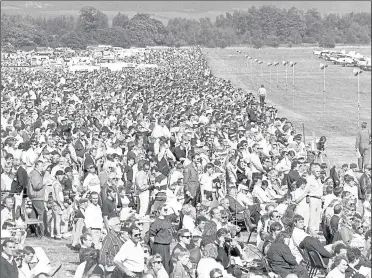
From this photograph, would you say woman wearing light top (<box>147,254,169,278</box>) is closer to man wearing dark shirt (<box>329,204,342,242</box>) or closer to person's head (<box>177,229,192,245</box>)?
person's head (<box>177,229,192,245</box>)

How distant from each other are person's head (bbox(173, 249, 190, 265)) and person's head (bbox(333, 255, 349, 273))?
164 cm

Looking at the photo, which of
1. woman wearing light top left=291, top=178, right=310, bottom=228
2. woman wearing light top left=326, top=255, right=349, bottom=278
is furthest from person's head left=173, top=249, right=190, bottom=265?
woman wearing light top left=291, top=178, right=310, bottom=228

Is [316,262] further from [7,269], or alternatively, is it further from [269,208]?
[7,269]

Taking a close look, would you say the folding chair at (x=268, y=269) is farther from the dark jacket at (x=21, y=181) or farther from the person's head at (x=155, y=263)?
the dark jacket at (x=21, y=181)

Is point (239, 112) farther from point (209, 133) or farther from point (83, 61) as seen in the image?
point (83, 61)

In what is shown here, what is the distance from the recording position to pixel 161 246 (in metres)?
10.6

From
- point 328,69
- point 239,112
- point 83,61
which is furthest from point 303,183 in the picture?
point 83,61

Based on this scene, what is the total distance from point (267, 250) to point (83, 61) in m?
84.4

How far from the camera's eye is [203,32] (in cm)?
19888

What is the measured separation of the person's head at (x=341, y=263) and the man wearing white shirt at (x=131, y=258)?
213 cm

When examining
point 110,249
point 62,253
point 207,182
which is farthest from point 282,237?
point 207,182

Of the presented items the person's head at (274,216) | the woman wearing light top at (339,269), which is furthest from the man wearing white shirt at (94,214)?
the woman wearing light top at (339,269)

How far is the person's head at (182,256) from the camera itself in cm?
944

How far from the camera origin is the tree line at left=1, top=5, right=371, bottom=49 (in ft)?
531
